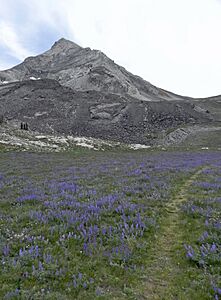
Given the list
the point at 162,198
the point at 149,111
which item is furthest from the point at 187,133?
the point at 162,198

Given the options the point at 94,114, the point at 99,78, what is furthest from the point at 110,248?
the point at 99,78

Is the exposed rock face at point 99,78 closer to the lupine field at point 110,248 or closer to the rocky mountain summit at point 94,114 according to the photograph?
the rocky mountain summit at point 94,114

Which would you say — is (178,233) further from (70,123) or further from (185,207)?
(70,123)

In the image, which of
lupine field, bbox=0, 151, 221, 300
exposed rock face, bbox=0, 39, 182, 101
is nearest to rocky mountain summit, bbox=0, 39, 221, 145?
exposed rock face, bbox=0, 39, 182, 101

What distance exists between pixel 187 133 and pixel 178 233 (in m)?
71.5

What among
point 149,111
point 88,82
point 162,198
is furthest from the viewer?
point 88,82

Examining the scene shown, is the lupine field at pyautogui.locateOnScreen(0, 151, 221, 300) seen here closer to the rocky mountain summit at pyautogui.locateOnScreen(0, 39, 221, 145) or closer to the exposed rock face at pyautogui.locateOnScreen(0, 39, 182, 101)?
the rocky mountain summit at pyautogui.locateOnScreen(0, 39, 221, 145)

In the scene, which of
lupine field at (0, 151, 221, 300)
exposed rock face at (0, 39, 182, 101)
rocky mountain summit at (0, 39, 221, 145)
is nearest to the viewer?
lupine field at (0, 151, 221, 300)

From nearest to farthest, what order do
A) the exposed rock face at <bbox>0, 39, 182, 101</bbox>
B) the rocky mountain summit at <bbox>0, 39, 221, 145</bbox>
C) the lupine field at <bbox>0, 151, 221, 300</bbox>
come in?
the lupine field at <bbox>0, 151, 221, 300</bbox> < the rocky mountain summit at <bbox>0, 39, 221, 145</bbox> < the exposed rock face at <bbox>0, 39, 182, 101</bbox>

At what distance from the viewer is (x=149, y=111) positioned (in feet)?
315

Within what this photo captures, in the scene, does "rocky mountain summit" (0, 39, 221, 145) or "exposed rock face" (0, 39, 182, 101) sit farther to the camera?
"exposed rock face" (0, 39, 182, 101)

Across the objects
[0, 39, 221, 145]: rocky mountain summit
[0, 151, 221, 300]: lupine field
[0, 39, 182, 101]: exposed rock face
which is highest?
[0, 39, 182, 101]: exposed rock face

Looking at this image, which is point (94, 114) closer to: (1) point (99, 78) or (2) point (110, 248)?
(1) point (99, 78)

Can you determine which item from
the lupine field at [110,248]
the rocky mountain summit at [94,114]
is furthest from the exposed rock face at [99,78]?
the lupine field at [110,248]
